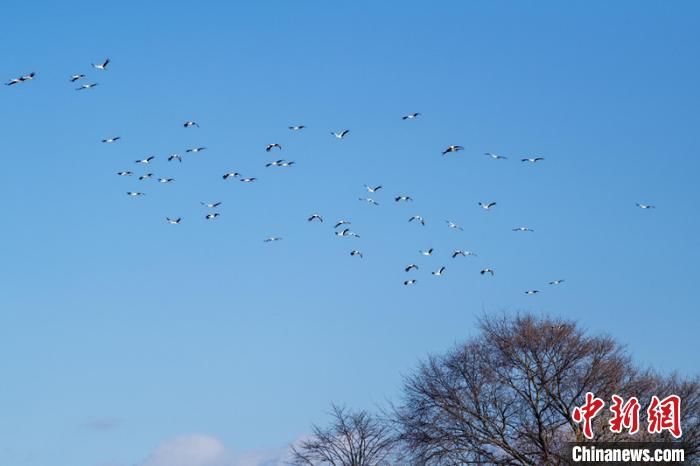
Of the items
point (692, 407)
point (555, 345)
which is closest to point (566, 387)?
point (555, 345)

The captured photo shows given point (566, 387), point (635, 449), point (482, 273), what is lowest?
point (635, 449)

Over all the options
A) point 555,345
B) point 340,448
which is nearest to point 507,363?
point 555,345

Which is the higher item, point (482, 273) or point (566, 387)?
point (482, 273)

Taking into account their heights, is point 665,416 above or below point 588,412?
below

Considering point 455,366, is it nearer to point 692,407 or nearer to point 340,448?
point 692,407

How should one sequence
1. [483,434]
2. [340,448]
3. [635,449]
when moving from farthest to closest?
1. [340,448]
2. [483,434]
3. [635,449]

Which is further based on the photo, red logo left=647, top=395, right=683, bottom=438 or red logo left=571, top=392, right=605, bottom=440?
red logo left=571, top=392, right=605, bottom=440

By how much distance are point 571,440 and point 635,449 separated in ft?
13.3

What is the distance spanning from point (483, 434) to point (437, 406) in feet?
9.51

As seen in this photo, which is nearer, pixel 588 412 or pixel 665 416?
pixel 665 416

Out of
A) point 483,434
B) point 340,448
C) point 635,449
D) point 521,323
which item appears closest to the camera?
point 635,449

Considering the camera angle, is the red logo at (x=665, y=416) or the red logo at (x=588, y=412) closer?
the red logo at (x=665, y=416)

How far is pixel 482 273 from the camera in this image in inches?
2424

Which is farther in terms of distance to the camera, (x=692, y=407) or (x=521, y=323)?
(x=521, y=323)
